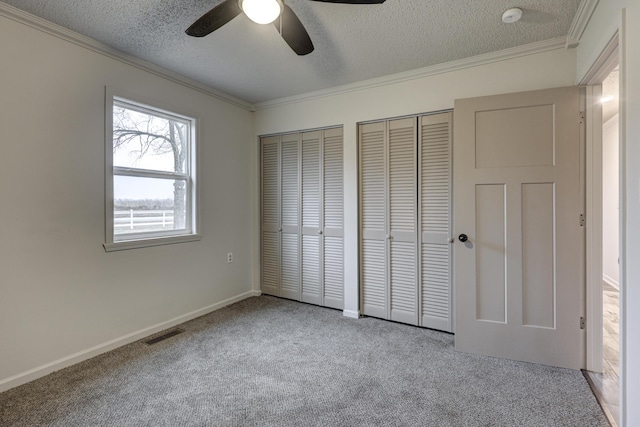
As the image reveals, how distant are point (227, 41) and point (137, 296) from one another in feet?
7.41

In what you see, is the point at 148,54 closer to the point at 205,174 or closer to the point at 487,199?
the point at 205,174

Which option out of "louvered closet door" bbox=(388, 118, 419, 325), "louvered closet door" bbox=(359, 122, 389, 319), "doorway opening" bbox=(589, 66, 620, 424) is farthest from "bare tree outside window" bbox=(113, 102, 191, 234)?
"doorway opening" bbox=(589, 66, 620, 424)

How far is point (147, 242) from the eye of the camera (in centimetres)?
280

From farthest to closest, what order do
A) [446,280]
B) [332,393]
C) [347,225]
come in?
1. [347,225]
2. [446,280]
3. [332,393]

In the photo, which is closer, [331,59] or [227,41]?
[227,41]

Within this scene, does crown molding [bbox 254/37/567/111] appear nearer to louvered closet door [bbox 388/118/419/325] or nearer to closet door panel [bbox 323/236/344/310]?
louvered closet door [bbox 388/118/419/325]

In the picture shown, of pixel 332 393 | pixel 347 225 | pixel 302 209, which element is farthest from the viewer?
pixel 302 209

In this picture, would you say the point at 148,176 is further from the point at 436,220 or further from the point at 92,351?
the point at 436,220

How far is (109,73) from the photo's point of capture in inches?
99.2

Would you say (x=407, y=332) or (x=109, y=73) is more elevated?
(x=109, y=73)

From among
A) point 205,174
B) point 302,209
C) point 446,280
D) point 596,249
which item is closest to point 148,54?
point 205,174

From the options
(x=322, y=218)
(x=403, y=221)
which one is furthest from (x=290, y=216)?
(x=403, y=221)

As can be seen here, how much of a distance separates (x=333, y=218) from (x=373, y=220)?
476mm

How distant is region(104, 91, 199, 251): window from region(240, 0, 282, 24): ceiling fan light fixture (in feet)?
5.41
